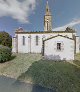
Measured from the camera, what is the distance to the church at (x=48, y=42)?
1302 inches

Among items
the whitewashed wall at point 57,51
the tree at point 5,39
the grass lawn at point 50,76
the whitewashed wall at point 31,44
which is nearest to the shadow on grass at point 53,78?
the grass lawn at point 50,76

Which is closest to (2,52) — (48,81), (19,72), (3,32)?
(19,72)

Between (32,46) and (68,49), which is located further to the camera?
(32,46)

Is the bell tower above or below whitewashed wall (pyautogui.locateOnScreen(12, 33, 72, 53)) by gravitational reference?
above

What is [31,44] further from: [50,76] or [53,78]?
[53,78]

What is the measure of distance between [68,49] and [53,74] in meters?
12.1

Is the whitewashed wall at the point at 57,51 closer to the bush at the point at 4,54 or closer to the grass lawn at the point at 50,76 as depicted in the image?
the grass lawn at the point at 50,76

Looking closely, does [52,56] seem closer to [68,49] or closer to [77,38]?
[68,49]

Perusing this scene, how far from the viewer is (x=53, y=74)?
859 inches

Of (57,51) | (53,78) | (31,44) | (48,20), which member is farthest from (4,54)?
(48,20)

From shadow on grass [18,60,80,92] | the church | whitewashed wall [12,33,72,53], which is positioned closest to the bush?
the church

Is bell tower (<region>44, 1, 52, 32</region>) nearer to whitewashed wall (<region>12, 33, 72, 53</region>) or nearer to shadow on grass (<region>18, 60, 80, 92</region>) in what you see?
whitewashed wall (<region>12, 33, 72, 53</region>)

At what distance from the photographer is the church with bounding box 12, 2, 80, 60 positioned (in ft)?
108

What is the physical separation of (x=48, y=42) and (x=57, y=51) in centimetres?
258
